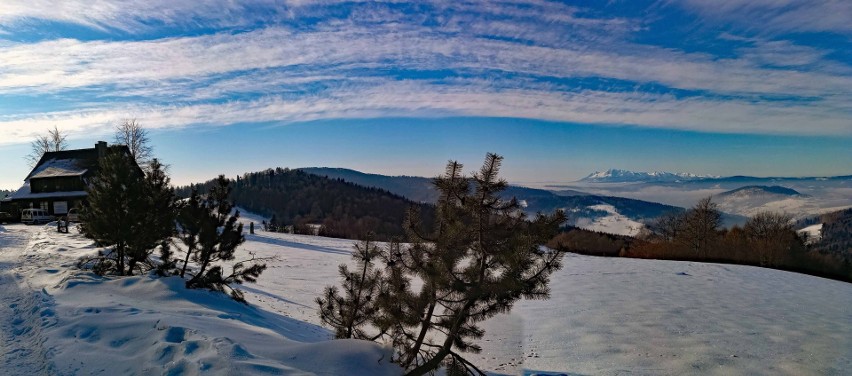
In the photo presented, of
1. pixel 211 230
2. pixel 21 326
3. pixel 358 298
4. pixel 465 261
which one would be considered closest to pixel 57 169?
pixel 211 230

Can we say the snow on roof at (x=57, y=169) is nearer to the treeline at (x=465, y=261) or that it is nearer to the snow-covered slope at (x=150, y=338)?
the snow-covered slope at (x=150, y=338)

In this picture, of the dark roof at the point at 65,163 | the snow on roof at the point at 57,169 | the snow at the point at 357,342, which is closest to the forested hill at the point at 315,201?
the dark roof at the point at 65,163

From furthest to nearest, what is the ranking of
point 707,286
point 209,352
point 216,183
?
point 707,286 < point 216,183 < point 209,352

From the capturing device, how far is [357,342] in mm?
7793

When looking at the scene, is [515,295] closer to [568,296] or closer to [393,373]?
[393,373]

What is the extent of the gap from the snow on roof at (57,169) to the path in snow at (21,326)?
35461 millimetres

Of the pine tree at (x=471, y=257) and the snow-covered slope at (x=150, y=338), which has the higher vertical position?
the pine tree at (x=471, y=257)

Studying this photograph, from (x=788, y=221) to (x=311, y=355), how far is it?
199 ft

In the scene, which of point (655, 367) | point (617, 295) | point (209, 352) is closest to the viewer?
point (209, 352)

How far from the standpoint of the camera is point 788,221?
165 ft

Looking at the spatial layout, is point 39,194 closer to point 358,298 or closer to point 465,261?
point 358,298

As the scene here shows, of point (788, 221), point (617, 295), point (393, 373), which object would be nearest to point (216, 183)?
point (393, 373)

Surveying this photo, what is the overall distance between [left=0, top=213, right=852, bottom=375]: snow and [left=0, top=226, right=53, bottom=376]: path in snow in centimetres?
3

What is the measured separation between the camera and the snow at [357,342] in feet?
22.1
